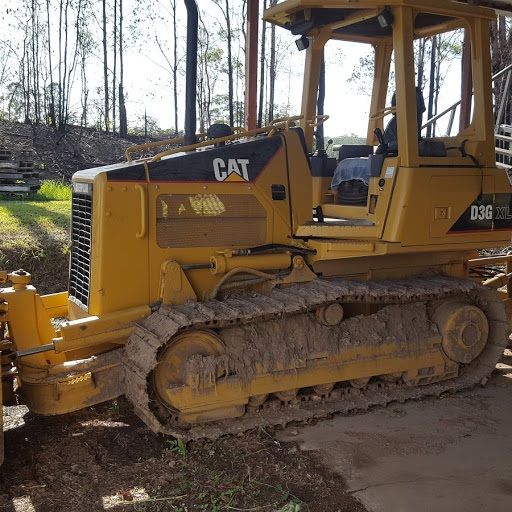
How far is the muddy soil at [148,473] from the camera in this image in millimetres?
3688

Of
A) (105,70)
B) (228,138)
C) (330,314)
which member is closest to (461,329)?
(330,314)

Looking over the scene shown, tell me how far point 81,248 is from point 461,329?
10.3ft

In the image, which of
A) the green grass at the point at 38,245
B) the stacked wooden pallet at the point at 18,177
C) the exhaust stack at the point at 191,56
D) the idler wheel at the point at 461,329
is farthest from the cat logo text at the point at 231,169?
the stacked wooden pallet at the point at 18,177

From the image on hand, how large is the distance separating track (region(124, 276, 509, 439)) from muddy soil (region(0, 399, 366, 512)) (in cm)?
18

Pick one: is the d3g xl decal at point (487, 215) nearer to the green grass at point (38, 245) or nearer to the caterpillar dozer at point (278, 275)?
the caterpillar dozer at point (278, 275)

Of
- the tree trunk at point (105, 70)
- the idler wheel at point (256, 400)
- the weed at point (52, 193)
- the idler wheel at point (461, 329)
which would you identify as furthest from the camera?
the tree trunk at point (105, 70)

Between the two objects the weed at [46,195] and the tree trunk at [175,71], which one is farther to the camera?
the tree trunk at [175,71]

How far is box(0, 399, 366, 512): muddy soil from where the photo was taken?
12.1ft

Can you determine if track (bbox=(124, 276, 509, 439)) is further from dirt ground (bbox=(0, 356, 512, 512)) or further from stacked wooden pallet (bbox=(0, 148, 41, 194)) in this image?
stacked wooden pallet (bbox=(0, 148, 41, 194))

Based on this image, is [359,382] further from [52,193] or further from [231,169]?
[52,193]

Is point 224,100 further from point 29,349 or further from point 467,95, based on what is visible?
point 29,349

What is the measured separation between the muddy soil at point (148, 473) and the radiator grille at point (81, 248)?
99cm

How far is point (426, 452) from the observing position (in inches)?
173

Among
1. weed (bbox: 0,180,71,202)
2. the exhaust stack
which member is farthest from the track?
A: weed (bbox: 0,180,71,202)
